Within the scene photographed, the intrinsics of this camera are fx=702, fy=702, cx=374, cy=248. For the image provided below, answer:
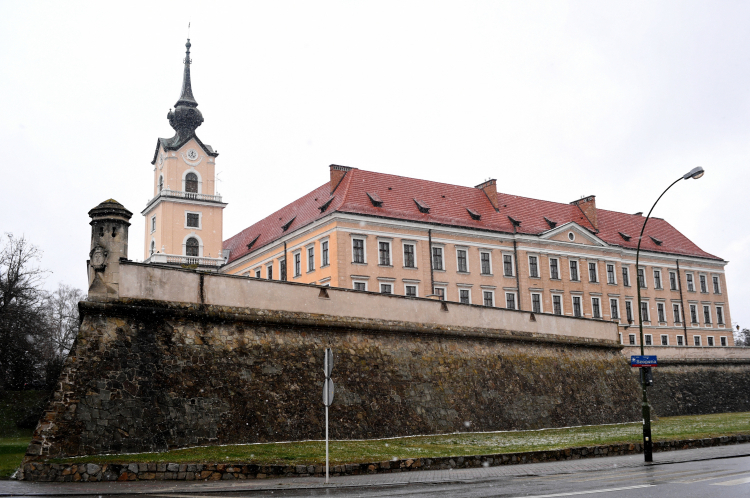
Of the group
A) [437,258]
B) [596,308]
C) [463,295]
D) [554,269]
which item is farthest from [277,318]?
[596,308]

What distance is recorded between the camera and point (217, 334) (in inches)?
845

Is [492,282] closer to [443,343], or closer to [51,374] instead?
[443,343]

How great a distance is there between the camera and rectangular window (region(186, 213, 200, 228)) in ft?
217

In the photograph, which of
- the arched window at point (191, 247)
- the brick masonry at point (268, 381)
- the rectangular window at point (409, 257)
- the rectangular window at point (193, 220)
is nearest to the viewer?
the brick masonry at point (268, 381)

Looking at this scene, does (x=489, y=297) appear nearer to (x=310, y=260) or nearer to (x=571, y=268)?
(x=571, y=268)

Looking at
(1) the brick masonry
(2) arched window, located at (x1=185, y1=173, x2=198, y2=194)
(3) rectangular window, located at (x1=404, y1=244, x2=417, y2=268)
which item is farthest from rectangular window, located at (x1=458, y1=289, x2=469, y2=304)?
(2) arched window, located at (x1=185, y1=173, x2=198, y2=194)

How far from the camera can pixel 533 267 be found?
188 ft

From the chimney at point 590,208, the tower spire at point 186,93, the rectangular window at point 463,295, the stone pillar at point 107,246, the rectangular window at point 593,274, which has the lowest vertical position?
the stone pillar at point 107,246

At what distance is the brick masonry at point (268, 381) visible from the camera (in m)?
18.4

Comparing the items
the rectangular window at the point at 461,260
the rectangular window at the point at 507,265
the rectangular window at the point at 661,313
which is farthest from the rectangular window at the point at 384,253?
the rectangular window at the point at 661,313

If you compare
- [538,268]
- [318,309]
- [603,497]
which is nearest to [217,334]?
[318,309]

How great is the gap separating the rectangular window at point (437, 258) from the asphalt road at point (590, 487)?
1419 inches

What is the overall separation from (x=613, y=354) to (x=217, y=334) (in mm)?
24413

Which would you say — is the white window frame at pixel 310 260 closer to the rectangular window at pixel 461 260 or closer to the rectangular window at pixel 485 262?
the rectangular window at pixel 461 260
